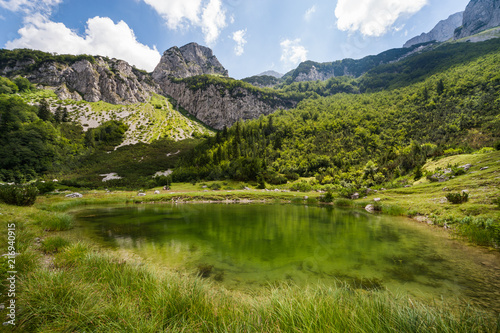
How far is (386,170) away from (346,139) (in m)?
43.7

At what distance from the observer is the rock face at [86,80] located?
154 m

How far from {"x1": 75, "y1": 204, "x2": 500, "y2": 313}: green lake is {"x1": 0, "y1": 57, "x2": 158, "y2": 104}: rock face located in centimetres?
20588

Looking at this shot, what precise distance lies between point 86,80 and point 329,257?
23243 cm

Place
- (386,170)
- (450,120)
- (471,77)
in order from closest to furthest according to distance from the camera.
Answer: (386,170), (450,120), (471,77)

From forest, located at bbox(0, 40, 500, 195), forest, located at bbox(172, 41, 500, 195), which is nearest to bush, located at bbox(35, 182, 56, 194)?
forest, located at bbox(0, 40, 500, 195)


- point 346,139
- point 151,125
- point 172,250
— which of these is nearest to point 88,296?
point 172,250

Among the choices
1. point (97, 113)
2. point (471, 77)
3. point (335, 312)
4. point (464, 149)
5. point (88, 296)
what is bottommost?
point (335, 312)

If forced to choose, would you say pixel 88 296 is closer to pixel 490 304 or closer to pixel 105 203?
pixel 490 304

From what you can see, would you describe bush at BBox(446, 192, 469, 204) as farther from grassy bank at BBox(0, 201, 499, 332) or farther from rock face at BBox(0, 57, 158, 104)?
rock face at BBox(0, 57, 158, 104)

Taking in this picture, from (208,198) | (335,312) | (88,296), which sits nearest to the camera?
(335,312)

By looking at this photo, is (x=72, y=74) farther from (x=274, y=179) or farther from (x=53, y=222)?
(x=53, y=222)

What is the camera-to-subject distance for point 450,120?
226ft

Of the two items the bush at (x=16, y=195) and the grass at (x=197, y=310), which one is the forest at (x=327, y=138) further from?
the bush at (x=16, y=195)

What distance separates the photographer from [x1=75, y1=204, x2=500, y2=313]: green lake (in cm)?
668
